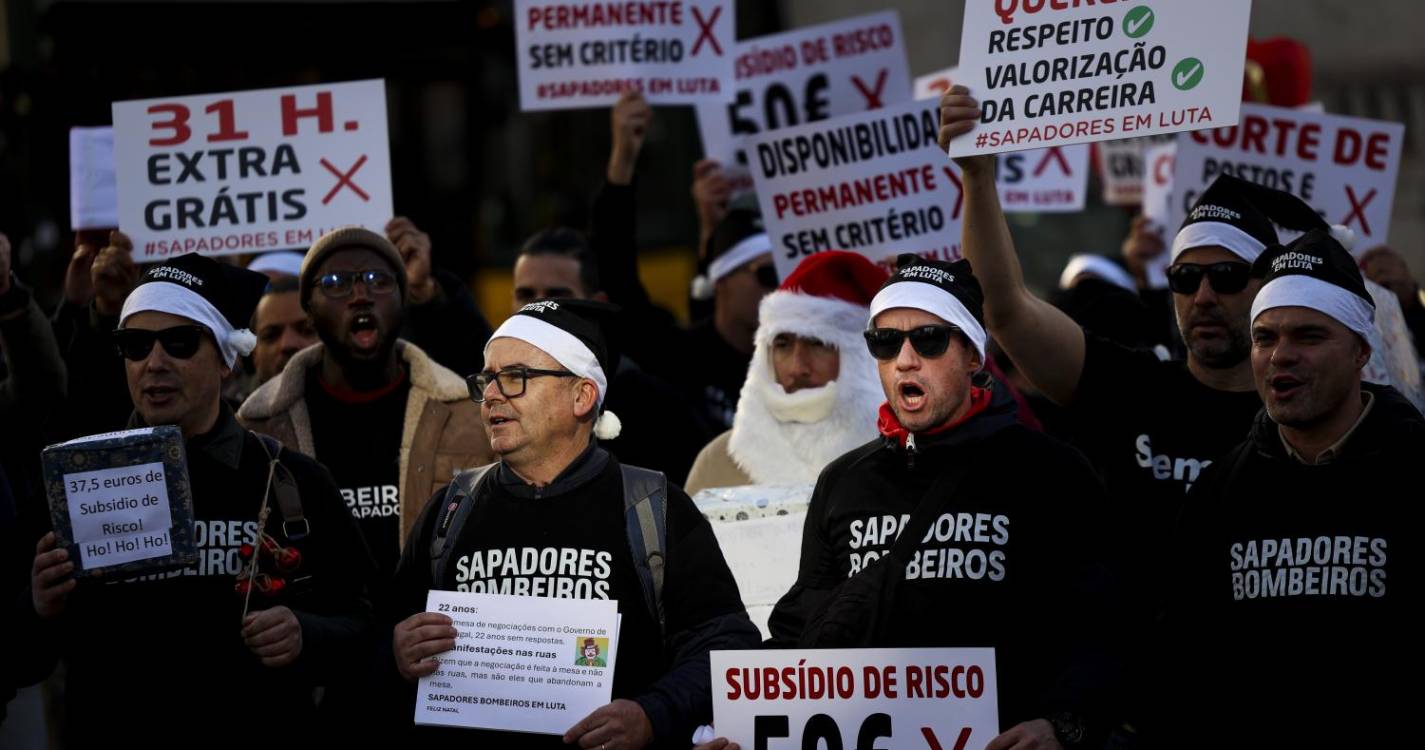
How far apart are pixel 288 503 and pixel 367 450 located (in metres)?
0.98

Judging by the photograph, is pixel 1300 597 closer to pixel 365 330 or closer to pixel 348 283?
pixel 365 330

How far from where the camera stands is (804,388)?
637cm

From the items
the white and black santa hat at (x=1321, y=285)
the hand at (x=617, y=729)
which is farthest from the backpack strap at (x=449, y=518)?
the white and black santa hat at (x=1321, y=285)

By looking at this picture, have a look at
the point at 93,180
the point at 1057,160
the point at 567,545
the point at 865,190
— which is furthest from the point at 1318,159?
the point at 93,180

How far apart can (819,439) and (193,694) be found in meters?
2.20

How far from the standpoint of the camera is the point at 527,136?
52.2ft

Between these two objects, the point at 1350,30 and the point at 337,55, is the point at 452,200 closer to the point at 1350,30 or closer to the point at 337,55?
the point at 337,55

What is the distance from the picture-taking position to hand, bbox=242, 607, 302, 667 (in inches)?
193

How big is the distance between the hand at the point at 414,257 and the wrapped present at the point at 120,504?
2170mm

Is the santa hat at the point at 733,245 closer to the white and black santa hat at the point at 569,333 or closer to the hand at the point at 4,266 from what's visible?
the white and black santa hat at the point at 569,333

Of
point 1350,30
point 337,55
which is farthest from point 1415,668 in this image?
point 337,55

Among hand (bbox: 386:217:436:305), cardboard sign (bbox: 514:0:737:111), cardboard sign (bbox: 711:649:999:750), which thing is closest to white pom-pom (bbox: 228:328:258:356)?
hand (bbox: 386:217:436:305)

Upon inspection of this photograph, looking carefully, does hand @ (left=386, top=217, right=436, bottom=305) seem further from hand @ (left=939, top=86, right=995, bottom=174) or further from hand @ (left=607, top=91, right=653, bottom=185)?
hand @ (left=939, top=86, right=995, bottom=174)

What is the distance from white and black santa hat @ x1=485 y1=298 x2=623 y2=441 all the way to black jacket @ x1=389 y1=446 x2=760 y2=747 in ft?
0.86
